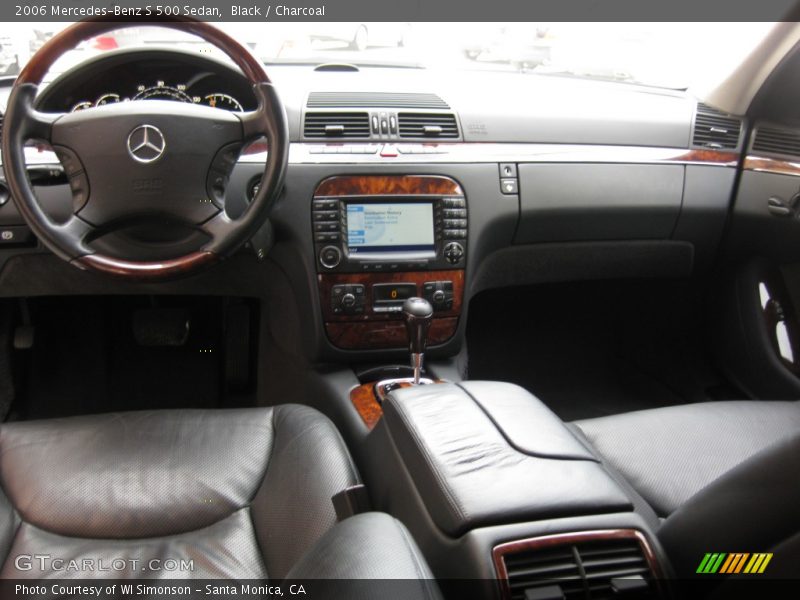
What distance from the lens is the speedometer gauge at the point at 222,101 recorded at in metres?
1.44

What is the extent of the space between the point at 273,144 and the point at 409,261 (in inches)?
20.8

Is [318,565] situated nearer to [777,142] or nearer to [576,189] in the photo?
[576,189]

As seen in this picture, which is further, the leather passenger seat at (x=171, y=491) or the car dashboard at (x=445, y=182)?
the car dashboard at (x=445, y=182)

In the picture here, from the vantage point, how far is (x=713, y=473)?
1240mm

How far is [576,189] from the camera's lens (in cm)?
183

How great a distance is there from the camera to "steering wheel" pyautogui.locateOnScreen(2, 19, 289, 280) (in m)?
1.18

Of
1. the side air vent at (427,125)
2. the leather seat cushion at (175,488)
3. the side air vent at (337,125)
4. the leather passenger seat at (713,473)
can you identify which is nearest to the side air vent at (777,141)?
the leather passenger seat at (713,473)

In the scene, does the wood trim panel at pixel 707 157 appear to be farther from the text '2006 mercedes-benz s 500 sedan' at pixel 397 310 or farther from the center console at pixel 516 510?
the center console at pixel 516 510

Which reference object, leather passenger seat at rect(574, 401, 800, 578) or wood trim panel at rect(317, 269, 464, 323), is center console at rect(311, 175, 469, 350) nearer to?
wood trim panel at rect(317, 269, 464, 323)

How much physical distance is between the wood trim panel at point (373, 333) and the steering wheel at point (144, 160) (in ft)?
1.60

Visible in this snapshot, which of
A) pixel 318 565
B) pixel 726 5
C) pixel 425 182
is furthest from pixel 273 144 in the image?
pixel 726 5

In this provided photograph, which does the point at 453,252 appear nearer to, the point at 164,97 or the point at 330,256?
the point at 330,256

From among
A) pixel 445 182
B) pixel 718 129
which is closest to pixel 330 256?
pixel 445 182

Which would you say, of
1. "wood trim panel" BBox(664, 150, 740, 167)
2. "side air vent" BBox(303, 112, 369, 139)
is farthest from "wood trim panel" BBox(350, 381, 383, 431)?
"wood trim panel" BBox(664, 150, 740, 167)
